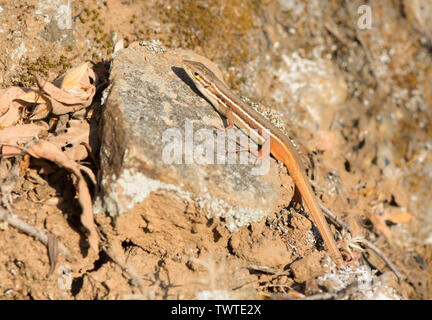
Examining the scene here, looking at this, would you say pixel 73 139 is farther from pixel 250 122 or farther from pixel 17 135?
pixel 250 122

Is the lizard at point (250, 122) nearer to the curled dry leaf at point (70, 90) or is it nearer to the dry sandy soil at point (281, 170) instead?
the dry sandy soil at point (281, 170)

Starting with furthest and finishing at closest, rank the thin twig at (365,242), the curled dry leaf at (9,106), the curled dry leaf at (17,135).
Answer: the thin twig at (365,242) < the curled dry leaf at (9,106) < the curled dry leaf at (17,135)

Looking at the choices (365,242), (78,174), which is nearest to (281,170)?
(365,242)

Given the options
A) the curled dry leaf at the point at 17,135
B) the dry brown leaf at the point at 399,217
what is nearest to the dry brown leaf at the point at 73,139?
the curled dry leaf at the point at 17,135

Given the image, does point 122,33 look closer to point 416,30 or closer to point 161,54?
point 161,54

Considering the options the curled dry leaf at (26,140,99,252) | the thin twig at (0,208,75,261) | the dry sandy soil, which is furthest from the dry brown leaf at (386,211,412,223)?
the thin twig at (0,208,75,261)
